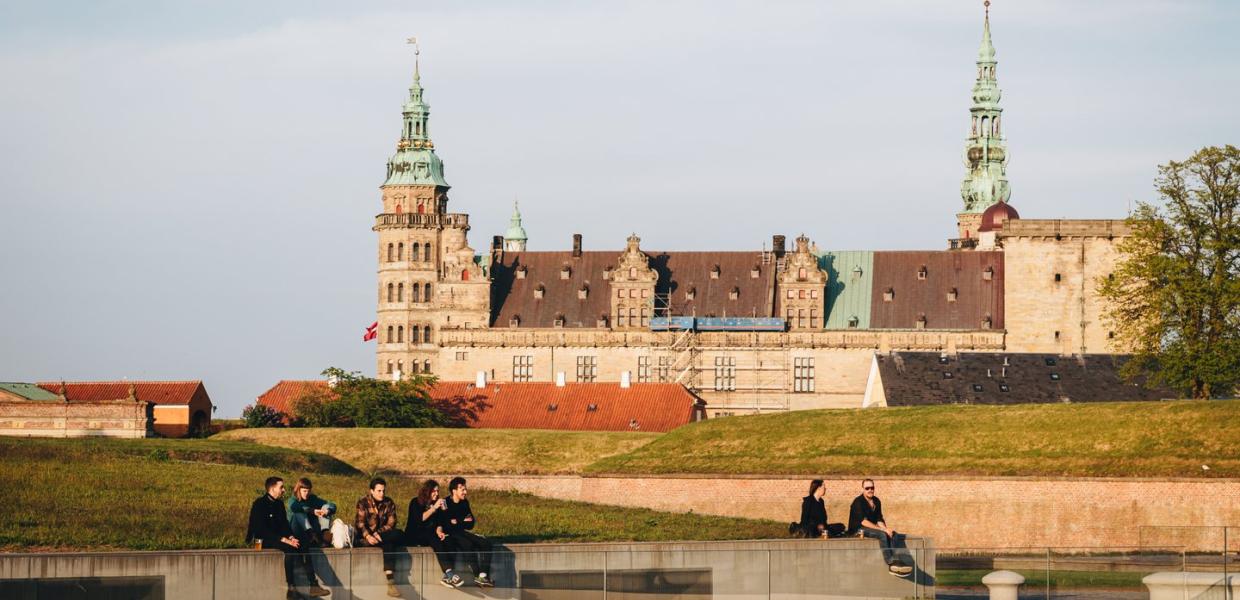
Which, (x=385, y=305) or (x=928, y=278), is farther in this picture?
(x=385, y=305)

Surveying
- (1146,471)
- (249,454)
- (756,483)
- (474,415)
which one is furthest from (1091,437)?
(474,415)

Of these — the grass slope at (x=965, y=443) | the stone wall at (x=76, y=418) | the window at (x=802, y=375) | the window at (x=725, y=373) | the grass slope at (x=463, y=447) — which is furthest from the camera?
the window at (x=725, y=373)

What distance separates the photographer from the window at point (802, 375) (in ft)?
372

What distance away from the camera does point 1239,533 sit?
42750mm

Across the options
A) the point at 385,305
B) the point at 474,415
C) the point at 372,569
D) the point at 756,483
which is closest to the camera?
the point at 372,569

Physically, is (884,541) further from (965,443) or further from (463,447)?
(463,447)

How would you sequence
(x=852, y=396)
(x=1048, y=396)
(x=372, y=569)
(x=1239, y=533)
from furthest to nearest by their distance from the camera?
(x=852, y=396) → (x=1048, y=396) → (x=1239, y=533) → (x=372, y=569)

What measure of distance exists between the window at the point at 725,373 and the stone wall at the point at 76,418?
40.0m

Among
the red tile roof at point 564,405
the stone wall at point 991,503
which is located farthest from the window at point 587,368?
the stone wall at point 991,503

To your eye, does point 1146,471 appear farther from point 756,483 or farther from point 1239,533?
point 1239,533

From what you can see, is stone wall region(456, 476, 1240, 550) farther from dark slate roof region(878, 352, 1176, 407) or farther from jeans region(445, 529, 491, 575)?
jeans region(445, 529, 491, 575)

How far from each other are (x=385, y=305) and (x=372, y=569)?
92.7 m

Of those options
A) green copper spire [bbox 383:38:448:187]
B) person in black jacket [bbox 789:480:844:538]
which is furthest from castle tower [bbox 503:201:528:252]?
person in black jacket [bbox 789:480:844:538]

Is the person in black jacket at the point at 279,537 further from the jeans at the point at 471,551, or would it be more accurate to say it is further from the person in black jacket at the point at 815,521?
the person in black jacket at the point at 815,521
